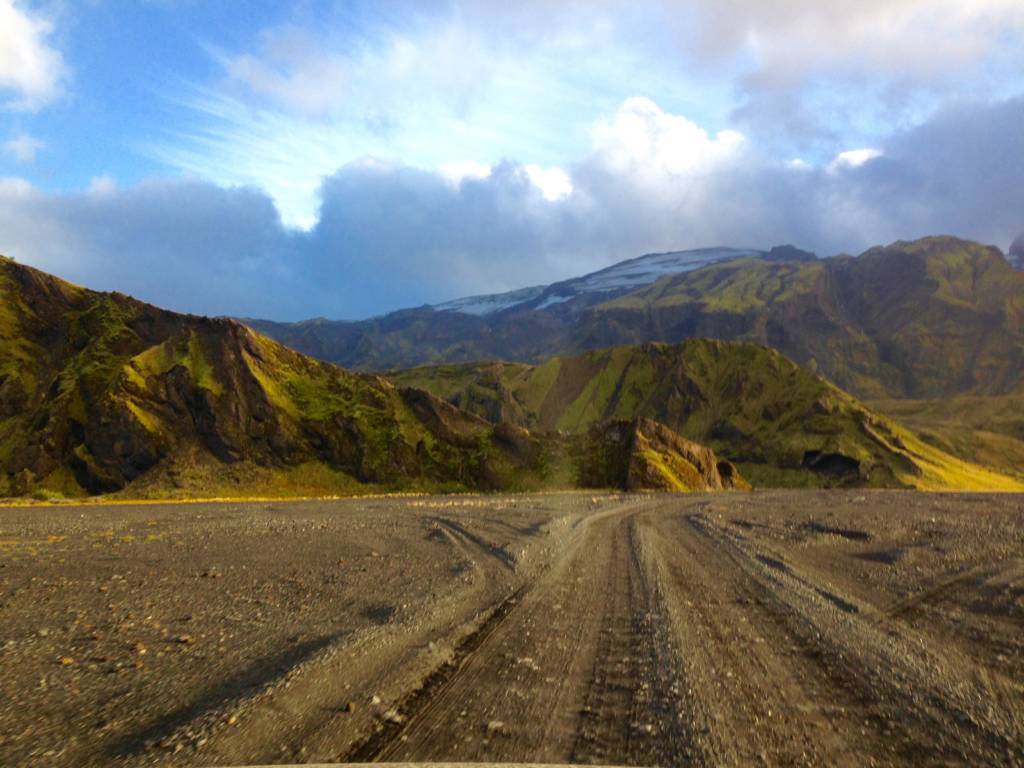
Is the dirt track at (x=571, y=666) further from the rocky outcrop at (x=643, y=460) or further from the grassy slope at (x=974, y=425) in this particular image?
the grassy slope at (x=974, y=425)

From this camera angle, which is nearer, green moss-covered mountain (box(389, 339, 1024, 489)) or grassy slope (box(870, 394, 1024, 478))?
green moss-covered mountain (box(389, 339, 1024, 489))

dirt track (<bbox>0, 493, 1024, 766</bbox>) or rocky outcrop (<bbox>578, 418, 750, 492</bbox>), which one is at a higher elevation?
dirt track (<bbox>0, 493, 1024, 766</bbox>)

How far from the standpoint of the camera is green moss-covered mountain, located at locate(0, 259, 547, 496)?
46.0m

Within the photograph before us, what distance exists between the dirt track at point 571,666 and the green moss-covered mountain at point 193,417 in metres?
34.4

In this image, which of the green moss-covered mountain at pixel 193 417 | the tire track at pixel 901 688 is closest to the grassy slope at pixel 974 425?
the green moss-covered mountain at pixel 193 417

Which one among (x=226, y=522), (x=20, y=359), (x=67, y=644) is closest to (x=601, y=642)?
(x=67, y=644)

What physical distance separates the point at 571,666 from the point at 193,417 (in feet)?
164

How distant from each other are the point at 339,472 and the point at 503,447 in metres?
15.2

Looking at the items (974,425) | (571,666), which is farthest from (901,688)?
(974,425)

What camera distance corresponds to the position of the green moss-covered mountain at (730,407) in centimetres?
9106

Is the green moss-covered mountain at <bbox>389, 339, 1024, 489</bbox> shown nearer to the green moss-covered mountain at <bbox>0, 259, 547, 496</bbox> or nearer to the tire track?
the green moss-covered mountain at <bbox>0, 259, 547, 496</bbox>

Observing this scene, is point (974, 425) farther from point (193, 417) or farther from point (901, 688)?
point (901, 688)

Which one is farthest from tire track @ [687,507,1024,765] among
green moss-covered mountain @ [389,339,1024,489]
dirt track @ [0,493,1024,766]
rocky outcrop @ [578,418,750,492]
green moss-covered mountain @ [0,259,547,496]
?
green moss-covered mountain @ [389,339,1024,489]

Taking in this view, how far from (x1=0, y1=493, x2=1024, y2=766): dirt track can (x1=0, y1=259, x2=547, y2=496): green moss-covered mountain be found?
1356 inches
